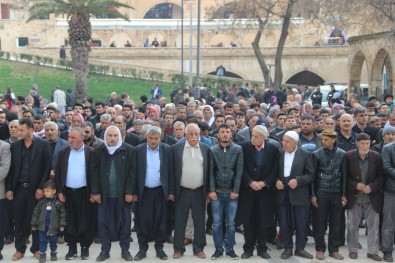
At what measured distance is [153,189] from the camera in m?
10.4

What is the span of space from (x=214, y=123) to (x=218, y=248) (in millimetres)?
4552

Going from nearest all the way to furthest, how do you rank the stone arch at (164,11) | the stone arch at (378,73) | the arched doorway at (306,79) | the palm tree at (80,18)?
1. the stone arch at (378,73)
2. the palm tree at (80,18)
3. the arched doorway at (306,79)
4. the stone arch at (164,11)

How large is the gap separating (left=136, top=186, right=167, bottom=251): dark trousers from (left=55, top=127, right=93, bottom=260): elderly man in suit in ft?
2.40

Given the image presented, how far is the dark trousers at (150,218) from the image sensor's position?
1040cm

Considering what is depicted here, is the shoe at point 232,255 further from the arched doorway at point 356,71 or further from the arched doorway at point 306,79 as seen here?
the arched doorway at point 306,79

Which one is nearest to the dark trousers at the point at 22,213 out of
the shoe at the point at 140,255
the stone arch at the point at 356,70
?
the shoe at the point at 140,255

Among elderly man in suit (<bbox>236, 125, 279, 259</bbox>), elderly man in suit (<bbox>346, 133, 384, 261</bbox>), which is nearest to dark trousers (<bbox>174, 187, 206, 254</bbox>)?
elderly man in suit (<bbox>236, 125, 279, 259</bbox>)

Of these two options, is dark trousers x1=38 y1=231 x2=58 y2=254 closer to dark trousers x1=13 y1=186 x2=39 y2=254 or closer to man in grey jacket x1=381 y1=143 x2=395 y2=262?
dark trousers x1=13 y1=186 x2=39 y2=254

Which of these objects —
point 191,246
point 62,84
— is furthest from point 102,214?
point 62,84

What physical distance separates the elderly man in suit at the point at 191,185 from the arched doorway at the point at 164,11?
200ft

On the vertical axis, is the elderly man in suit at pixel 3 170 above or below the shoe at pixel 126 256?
above

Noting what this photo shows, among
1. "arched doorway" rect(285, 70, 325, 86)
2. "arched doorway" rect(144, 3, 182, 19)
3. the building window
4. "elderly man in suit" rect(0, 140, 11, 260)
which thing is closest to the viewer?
"elderly man in suit" rect(0, 140, 11, 260)

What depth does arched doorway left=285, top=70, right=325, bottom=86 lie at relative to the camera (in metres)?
56.1

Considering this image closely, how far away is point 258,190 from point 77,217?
2570 millimetres
